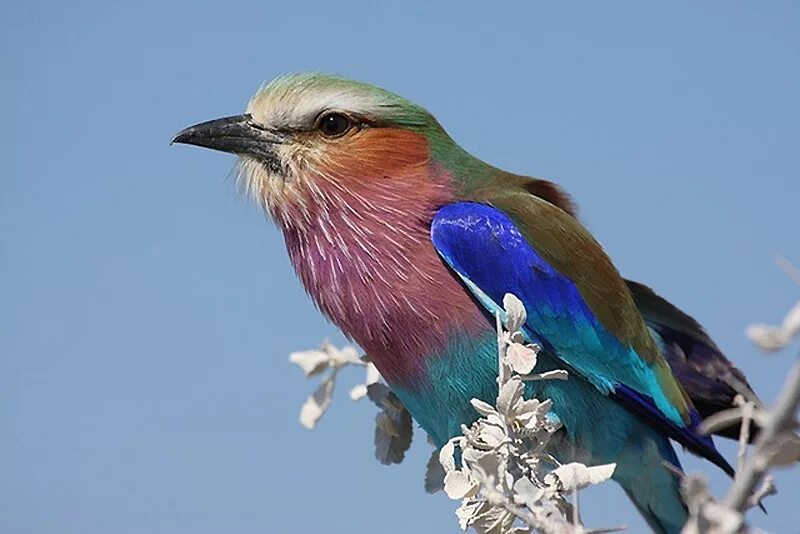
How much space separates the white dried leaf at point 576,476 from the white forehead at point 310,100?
54.2 inches

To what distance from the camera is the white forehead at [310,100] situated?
289 centimetres

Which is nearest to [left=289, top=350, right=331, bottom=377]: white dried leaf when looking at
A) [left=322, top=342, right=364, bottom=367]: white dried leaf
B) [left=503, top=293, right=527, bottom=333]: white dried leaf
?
[left=322, top=342, right=364, bottom=367]: white dried leaf

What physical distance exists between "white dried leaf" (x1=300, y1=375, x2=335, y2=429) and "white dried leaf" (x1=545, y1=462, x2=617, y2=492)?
2.97 ft

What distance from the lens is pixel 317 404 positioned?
2613 millimetres

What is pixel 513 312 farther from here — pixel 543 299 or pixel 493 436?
pixel 543 299

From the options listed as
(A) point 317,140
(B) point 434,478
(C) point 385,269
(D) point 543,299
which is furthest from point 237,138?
(B) point 434,478

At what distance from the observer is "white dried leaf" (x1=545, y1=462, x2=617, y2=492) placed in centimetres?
179

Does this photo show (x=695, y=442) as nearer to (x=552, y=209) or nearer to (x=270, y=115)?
(x=552, y=209)

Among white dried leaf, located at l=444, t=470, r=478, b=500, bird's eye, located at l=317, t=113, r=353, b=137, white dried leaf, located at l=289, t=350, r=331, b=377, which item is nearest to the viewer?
white dried leaf, located at l=444, t=470, r=478, b=500

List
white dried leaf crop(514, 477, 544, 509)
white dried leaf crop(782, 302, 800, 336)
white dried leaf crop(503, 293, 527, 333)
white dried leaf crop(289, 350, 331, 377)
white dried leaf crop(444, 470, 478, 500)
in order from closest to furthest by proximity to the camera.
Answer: white dried leaf crop(782, 302, 800, 336) → white dried leaf crop(514, 477, 544, 509) → white dried leaf crop(444, 470, 478, 500) → white dried leaf crop(503, 293, 527, 333) → white dried leaf crop(289, 350, 331, 377)

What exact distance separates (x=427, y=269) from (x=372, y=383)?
380 millimetres

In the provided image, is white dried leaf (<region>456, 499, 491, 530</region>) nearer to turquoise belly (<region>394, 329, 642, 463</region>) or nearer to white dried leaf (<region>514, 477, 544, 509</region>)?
white dried leaf (<region>514, 477, 544, 509</region>)

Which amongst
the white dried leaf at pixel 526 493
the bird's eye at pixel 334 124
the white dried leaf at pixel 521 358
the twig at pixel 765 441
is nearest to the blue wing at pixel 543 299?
the bird's eye at pixel 334 124

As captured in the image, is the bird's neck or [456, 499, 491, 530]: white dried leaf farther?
the bird's neck
